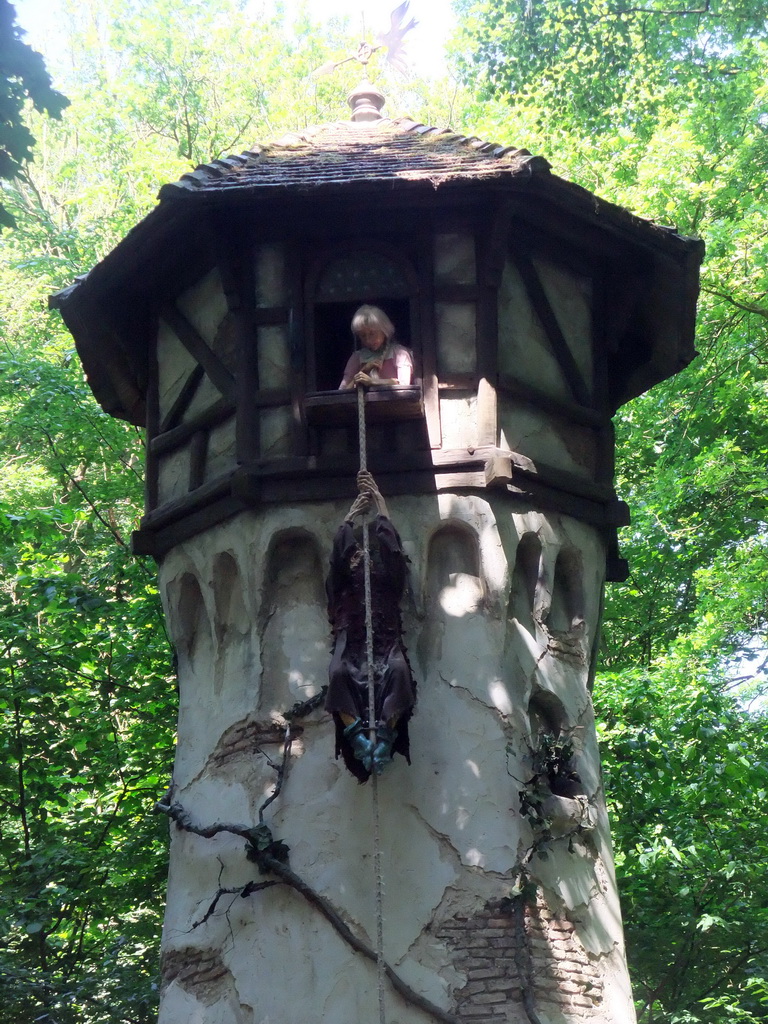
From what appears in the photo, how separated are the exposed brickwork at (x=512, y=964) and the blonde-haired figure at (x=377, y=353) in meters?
3.14

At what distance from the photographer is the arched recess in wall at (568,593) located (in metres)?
8.84

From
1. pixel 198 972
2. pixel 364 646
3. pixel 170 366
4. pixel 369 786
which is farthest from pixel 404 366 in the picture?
pixel 198 972

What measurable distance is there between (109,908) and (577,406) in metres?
6.06

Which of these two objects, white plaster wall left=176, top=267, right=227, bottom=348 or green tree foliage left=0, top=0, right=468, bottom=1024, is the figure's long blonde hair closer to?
white plaster wall left=176, top=267, right=227, bottom=348

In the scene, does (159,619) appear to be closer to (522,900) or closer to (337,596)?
(337,596)

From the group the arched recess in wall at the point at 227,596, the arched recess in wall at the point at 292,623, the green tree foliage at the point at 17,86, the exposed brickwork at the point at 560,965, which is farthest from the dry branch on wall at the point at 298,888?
the green tree foliage at the point at 17,86

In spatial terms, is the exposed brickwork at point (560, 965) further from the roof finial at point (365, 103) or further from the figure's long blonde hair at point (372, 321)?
the roof finial at point (365, 103)

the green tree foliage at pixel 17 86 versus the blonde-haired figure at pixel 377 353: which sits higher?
the blonde-haired figure at pixel 377 353

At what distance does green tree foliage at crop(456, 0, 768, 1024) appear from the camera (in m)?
12.1

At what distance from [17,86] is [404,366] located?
3016 millimetres

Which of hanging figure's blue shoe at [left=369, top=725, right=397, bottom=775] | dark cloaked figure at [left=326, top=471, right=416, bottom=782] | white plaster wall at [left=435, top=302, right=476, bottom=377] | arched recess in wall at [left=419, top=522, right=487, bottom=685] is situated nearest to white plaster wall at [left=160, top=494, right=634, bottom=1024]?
arched recess in wall at [left=419, top=522, right=487, bottom=685]

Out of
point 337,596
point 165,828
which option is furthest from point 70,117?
point 337,596

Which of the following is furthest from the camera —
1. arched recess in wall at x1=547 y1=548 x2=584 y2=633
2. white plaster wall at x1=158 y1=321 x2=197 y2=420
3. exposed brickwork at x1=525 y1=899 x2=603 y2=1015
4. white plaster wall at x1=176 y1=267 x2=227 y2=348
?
white plaster wall at x1=158 y1=321 x2=197 y2=420

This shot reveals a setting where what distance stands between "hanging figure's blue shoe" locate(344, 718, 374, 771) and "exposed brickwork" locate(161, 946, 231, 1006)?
1.47m
